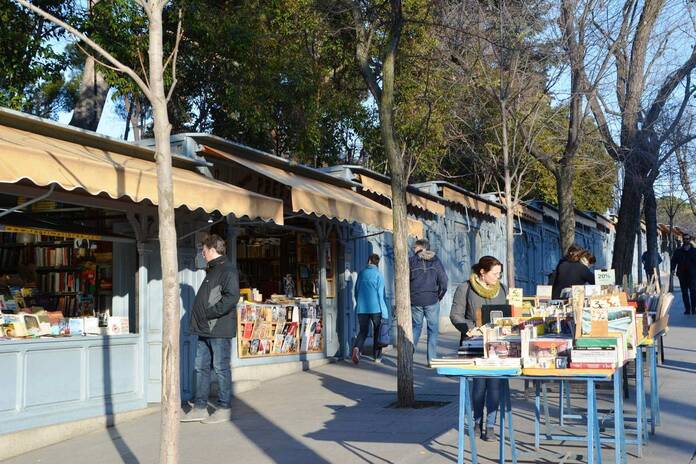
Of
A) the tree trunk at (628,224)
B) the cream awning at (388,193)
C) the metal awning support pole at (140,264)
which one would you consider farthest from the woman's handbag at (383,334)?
the tree trunk at (628,224)

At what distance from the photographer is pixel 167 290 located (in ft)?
17.5

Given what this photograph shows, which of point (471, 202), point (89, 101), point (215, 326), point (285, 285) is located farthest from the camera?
point (471, 202)

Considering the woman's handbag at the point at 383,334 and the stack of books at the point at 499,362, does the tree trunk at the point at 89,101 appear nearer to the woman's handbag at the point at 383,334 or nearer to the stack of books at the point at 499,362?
the woman's handbag at the point at 383,334

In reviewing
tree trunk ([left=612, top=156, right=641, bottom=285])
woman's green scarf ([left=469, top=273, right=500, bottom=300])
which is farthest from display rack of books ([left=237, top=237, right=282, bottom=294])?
tree trunk ([left=612, top=156, right=641, bottom=285])

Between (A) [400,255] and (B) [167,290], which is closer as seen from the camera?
(B) [167,290]

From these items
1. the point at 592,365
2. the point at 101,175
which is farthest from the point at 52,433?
the point at 592,365

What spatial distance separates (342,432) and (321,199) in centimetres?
385

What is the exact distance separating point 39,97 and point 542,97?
2406 cm

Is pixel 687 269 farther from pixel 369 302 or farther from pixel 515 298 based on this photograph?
pixel 515 298

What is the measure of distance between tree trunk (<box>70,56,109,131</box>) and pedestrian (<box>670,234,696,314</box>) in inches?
567

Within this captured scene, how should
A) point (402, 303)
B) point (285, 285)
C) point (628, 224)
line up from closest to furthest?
point (402, 303), point (285, 285), point (628, 224)

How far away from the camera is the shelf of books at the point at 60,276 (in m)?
10.4

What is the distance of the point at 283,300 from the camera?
13750mm

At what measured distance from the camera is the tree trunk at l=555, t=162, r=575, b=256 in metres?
18.1
